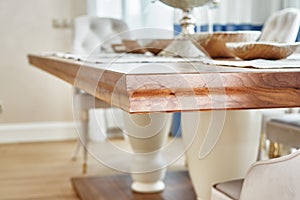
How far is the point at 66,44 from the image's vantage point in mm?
4770

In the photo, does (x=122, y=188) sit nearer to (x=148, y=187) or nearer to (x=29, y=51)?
(x=148, y=187)

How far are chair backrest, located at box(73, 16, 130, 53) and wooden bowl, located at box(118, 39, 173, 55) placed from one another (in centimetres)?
103

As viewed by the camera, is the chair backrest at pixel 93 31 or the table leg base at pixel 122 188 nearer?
the table leg base at pixel 122 188

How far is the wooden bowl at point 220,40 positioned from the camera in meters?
2.23

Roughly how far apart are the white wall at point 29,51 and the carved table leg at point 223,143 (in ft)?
8.40

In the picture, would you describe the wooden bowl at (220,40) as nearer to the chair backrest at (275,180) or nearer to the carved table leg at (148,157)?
the carved table leg at (148,157)

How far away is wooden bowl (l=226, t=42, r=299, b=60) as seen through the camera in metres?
1.78

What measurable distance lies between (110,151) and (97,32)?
924 mm

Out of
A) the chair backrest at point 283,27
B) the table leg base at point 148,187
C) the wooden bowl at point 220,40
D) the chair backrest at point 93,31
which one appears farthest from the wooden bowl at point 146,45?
the chair backrest at point 93,31

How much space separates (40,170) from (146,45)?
4.80ft

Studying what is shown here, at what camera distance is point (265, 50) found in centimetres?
179

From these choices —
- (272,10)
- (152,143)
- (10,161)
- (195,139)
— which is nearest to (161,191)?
(152,143)

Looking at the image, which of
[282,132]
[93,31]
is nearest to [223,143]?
[282,132]

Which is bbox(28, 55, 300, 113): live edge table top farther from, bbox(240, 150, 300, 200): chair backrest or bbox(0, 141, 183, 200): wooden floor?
bbox(0, 141, 183, 200): wooden floor
